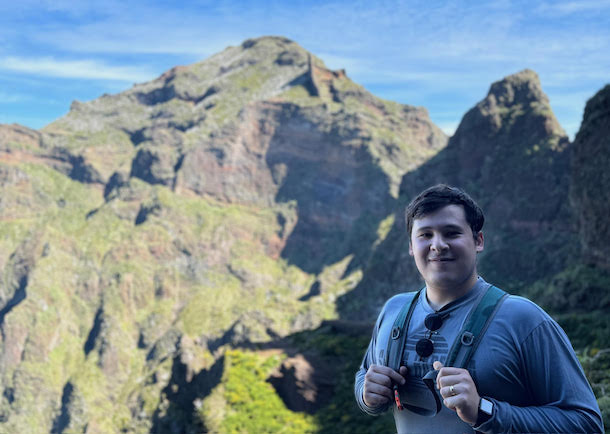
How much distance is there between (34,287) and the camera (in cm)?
13838

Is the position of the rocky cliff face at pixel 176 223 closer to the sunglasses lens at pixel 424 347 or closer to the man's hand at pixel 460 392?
the sunglasses lens at pixel 424 347

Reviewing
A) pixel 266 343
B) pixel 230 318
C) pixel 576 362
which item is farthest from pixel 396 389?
pixel 230 318

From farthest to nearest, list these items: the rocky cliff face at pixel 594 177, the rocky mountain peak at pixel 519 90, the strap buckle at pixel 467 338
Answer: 1. the rocky mountain peak at pixel 519 90
2. the rocky cliff face at pixel 594 177
3. the strap buckle at pixel 467 338

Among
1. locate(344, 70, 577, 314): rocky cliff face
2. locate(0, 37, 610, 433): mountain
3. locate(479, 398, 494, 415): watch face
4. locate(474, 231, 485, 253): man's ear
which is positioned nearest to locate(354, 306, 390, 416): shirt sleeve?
locate(479, 398, 494, 415): watch face

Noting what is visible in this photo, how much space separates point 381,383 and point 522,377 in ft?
2.42

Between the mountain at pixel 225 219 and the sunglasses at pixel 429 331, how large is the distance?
59564 mm

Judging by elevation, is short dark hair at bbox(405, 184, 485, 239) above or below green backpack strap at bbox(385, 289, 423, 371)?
above

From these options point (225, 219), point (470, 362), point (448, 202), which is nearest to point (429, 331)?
point (470, 362)

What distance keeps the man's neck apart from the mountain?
5946cm

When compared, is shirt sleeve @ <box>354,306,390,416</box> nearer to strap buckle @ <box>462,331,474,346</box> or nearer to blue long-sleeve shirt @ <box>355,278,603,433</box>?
blue long-sleeve shirt @ <box>355,278,603,433</box>

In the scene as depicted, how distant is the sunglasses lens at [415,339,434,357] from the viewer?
274 centimetres

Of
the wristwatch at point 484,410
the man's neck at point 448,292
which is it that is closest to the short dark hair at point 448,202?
the man's neck at point 448,292

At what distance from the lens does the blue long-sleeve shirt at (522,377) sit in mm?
2406

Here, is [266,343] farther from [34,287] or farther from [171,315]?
[34,287]
